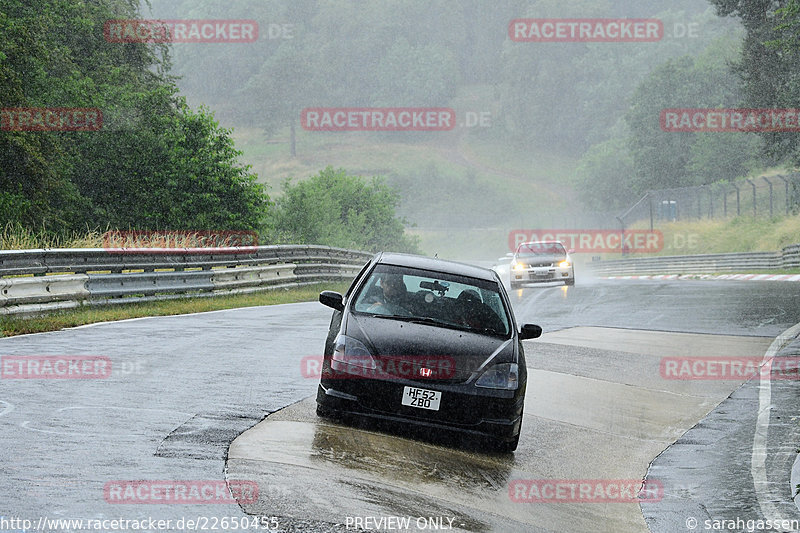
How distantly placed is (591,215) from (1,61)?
60.3 m

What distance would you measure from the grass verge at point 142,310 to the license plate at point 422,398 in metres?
7.97

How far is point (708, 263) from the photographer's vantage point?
1914 inches

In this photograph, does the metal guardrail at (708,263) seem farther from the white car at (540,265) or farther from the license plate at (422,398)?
the license plate at (422,398)

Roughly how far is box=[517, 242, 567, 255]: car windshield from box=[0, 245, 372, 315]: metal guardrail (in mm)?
6940

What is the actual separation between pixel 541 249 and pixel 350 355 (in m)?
24.7

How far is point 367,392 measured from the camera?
8.31 m

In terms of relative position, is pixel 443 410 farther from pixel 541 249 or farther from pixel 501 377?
pixel 541 249

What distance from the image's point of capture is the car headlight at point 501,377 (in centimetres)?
838

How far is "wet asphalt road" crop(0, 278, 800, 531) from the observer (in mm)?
6090

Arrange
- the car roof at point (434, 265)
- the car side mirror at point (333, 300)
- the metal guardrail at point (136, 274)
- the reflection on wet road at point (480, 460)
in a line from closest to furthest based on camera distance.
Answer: the reflection on wet road at point (480, 460) < the car side mirror at point (333, 300) < the car roof at point (434, 265) < the metal guardrail at point (136, 274)

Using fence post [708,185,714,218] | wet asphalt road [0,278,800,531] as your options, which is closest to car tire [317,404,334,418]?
wet asphalt road [0,278,800,531]
